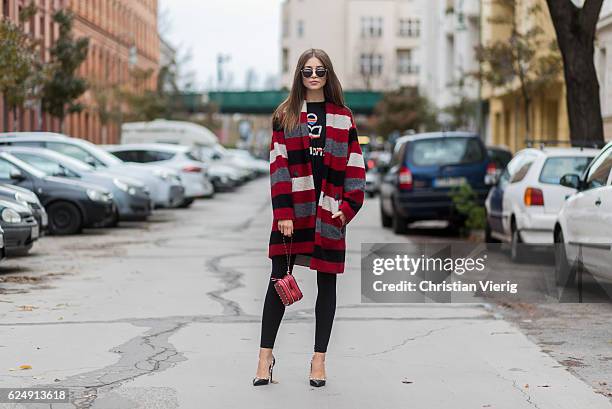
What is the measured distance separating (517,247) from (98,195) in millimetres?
8393

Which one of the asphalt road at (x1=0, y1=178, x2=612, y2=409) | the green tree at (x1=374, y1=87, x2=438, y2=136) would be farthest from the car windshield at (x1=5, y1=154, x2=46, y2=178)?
the green tree at (x1=374, y1=87, x2=438, y2=136)

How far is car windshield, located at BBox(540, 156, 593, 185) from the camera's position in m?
15.8

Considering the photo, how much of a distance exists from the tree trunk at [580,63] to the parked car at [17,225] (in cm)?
782

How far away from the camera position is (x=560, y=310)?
1144 centimetres

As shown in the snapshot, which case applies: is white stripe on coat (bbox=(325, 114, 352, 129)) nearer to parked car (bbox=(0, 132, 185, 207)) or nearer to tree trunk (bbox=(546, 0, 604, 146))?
tree trunk (bbox=(546, 0, 604, 146))

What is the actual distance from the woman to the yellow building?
26641 millimetres

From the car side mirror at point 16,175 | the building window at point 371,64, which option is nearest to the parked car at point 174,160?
the car side mirror at point 16,175

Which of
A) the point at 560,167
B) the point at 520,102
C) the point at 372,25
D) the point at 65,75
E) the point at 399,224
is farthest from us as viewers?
the point at 372,25

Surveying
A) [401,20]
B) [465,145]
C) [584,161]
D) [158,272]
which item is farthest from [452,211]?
[401,20]

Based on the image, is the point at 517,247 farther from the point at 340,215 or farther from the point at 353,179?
the point at 340,215

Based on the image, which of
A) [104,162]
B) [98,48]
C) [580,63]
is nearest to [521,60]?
[104,162]

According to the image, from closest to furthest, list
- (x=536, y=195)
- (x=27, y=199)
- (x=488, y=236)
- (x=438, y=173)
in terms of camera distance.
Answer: (x=536, y=195)
(x=27, y=199)
(x=488, y=236)
(x=438, y=173)

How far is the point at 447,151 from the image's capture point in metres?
21.9

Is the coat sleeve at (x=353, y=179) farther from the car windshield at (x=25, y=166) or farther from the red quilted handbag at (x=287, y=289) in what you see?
the car windshield at (x=25, y=166)
